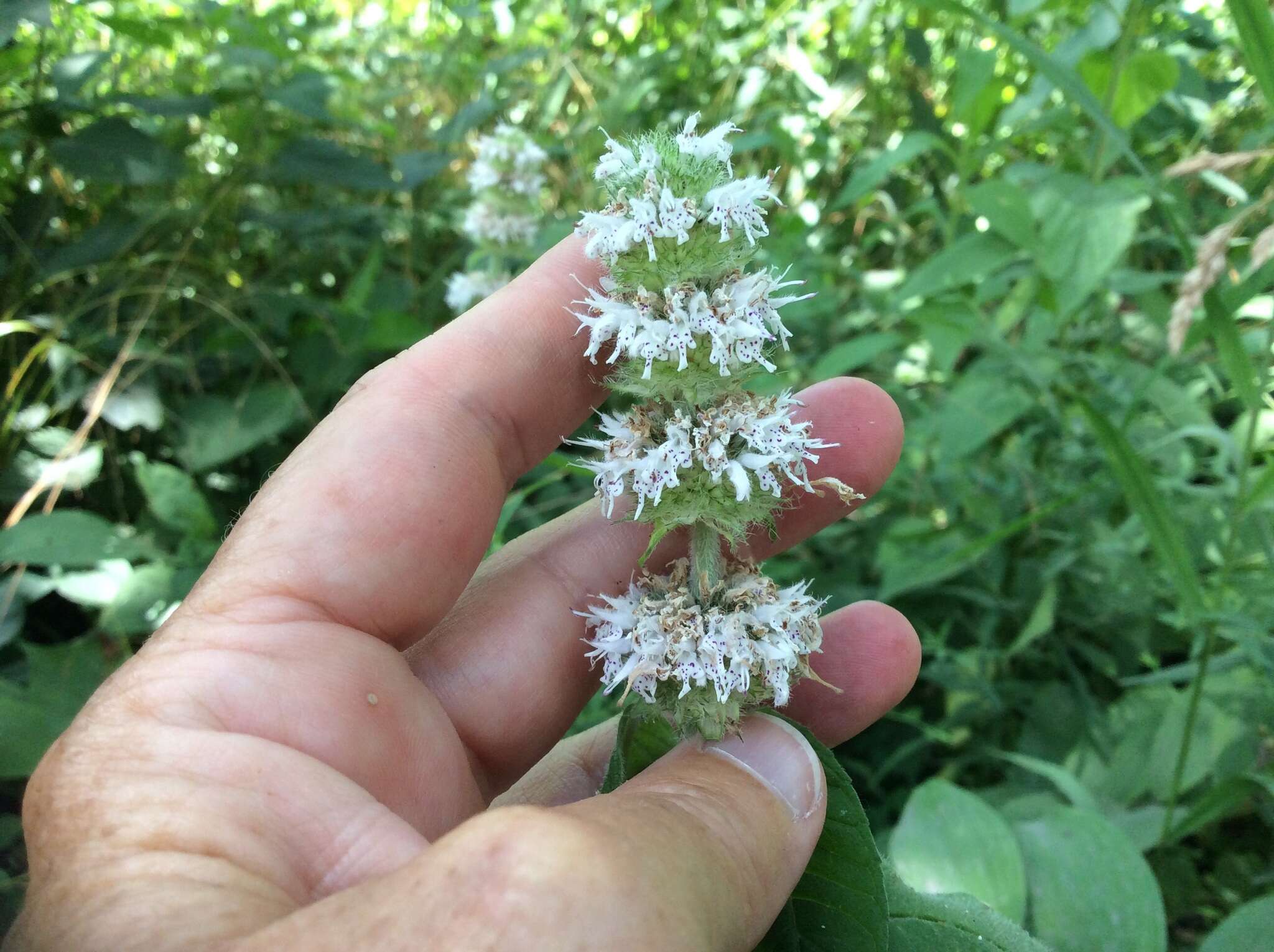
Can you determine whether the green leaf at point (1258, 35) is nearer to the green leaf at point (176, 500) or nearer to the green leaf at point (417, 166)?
the green leaf at point (417, 166)

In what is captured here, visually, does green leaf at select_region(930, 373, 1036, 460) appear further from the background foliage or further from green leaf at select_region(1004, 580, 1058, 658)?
green leaf at select_region(1004, 580, 1058, 658)

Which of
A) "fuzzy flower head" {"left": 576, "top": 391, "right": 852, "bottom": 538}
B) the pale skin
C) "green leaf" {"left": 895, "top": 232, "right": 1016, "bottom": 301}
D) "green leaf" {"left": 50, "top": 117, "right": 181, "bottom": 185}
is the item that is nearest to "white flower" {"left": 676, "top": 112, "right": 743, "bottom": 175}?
"fuzzy flower head" {"left": 576, "top": 391, "right": 852, "bottom": 538}

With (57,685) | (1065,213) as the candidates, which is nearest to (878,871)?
(1065,213)

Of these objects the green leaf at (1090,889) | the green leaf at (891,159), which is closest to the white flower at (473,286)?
the green leaf at (891,159)

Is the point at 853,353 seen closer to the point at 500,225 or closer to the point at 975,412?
the point at 975,412

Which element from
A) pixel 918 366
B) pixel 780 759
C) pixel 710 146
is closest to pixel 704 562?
pixel 780 759

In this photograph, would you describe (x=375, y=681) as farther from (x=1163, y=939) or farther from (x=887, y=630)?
(x=1163, y=939)
